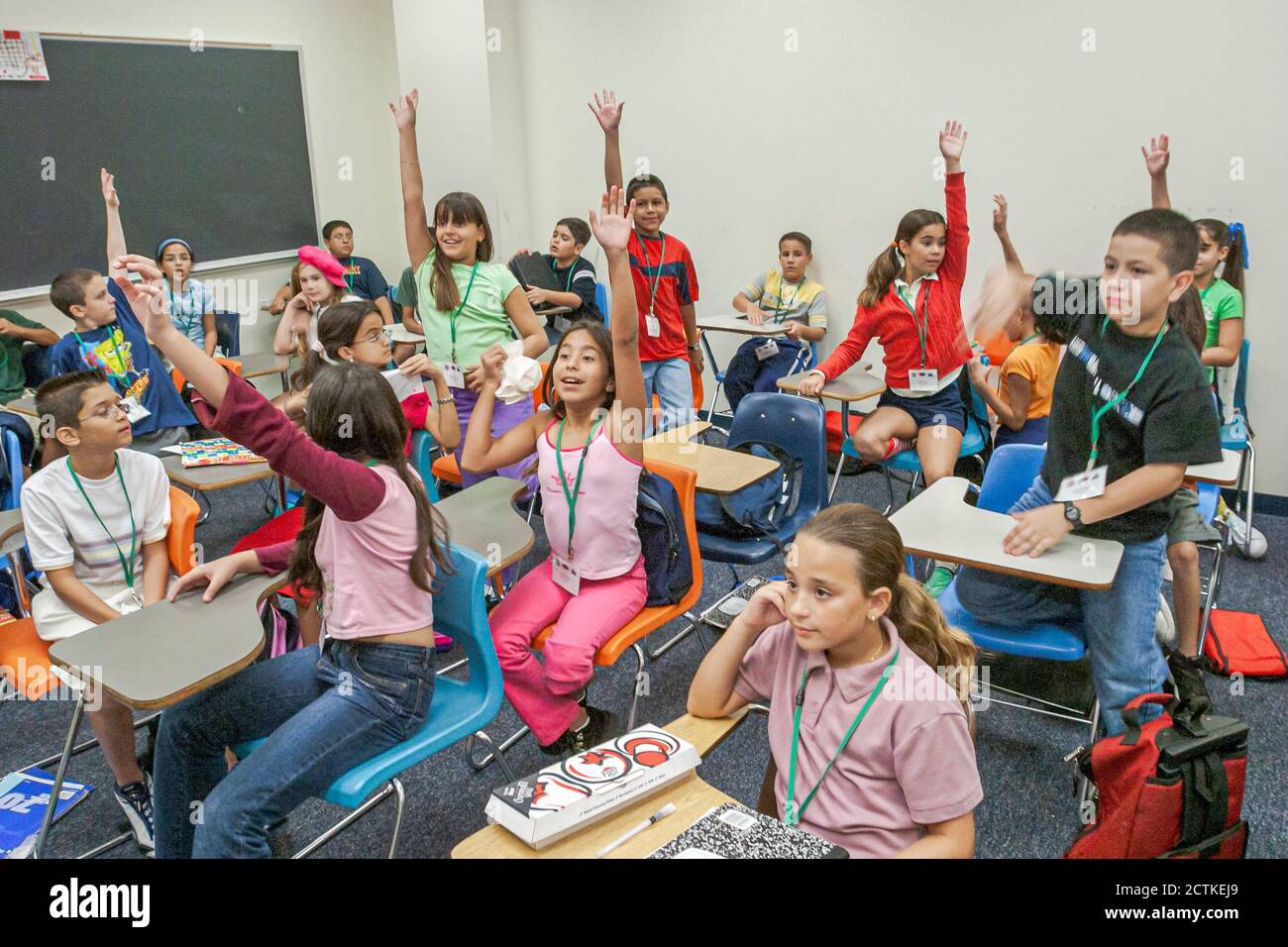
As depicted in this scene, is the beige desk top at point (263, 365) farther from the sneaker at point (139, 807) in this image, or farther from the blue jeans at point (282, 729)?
the blue jeans at point (282, 729)

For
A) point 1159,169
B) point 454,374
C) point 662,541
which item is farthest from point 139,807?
point 1159,169

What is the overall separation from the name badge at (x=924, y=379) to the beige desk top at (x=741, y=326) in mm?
1172

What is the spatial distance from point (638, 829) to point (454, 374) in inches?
94.1

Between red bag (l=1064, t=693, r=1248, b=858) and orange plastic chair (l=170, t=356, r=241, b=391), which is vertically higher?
orange plastic chair (l=170, t=356, r=241, b=391)

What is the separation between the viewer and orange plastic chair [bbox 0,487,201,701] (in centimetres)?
231

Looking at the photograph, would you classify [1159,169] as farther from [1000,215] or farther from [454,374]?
[454,374]

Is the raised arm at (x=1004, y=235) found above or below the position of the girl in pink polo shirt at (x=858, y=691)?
above

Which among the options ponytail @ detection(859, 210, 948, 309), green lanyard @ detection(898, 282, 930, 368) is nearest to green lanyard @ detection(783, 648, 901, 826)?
green lanyard @ detection(898, 282, 930, 368)

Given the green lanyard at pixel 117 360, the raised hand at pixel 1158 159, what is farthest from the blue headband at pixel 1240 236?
the green lanyard at pixel 117 360

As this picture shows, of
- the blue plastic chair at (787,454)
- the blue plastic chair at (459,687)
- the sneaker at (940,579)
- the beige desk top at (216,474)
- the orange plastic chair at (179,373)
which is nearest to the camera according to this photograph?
the blue plastic chair at (459,687)

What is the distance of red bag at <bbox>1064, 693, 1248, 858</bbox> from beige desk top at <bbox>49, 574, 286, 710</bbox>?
1.64 meters

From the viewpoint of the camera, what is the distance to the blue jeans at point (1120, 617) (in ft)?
7.06

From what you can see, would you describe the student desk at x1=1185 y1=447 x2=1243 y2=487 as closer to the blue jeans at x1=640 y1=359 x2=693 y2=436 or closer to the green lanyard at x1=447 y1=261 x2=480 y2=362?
the blue jeans at x1=640 y1=359 x2=693 y2=436

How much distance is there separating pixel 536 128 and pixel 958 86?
10.0 ft
